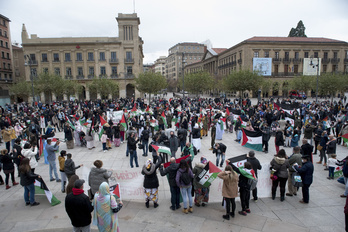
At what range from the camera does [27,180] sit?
20.4 ft

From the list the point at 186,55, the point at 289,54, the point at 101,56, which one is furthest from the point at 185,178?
the point at 186,55

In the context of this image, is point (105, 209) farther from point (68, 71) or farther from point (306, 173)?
point (68, 71)

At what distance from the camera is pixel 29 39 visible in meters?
48.2

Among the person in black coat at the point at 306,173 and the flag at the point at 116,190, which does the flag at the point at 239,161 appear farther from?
the flag at the point at 116,190

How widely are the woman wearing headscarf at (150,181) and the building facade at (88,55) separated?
44.2 meters

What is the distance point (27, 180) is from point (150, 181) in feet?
11.4

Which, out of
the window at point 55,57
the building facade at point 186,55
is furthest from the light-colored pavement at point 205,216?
the building facade at point 186,55

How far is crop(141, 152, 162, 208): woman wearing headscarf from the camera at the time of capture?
233 inches

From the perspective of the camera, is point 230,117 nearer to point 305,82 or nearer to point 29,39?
point 305,82

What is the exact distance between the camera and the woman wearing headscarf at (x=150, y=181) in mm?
5930

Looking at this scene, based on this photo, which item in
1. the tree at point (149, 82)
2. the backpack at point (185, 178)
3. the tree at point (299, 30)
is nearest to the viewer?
the backpack at point (185, 178)

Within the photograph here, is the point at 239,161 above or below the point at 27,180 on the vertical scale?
above

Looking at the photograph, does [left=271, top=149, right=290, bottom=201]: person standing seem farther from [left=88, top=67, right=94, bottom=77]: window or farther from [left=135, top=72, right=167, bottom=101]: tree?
[left=88, top=67, right=94, bottom=77]: window

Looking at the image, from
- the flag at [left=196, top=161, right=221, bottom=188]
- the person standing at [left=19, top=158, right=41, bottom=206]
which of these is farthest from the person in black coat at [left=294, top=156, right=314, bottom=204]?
the person standing at [left=19, top=158, right=41, bottom=206]
